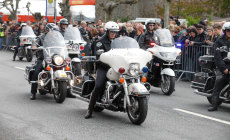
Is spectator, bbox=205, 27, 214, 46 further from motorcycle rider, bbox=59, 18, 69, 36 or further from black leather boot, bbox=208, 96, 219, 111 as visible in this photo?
black leather boot, bbox=208, 96, 219, 111

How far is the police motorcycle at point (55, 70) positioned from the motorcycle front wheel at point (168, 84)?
2725mm

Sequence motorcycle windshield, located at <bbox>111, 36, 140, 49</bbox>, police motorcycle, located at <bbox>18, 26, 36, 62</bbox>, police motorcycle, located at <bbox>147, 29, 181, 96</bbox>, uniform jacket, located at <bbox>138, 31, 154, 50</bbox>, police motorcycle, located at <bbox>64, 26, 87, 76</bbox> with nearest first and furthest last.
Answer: motorcycle windshield, located at <bbox>111, 36, 140, 49</bbox>, police motorcycle, located at <bbox>147, 29, 181, 96</bbox>, uniform jacket, located at <bbox>138, 31, 154, 50</bbox>, police motorcycle, located at <bbox>64, 26, 87, 76</bbox>, police motorcycle, located at <bbox>18, 26, 36, 62</bbox>

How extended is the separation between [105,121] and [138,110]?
2.81 feet

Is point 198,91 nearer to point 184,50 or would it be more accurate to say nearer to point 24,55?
point 184,50

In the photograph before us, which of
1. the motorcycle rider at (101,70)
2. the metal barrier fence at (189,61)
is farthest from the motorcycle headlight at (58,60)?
the metal barrier fence at (189,61)

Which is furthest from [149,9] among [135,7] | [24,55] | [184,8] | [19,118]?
[19,118]

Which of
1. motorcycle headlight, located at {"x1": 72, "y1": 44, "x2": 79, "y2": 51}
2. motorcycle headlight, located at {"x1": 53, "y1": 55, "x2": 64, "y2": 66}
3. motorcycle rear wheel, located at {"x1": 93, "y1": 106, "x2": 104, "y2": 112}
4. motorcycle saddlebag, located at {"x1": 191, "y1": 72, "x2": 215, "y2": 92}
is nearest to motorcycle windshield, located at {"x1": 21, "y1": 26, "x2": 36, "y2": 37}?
motorcycle headlight, located at {"x1": 72, "y1": 44, "x2": 79, "y2": 51}

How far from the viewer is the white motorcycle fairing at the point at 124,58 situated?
28.2ft

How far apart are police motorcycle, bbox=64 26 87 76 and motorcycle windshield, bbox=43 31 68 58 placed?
3019 millimetres

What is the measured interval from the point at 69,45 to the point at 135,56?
25.3 ft

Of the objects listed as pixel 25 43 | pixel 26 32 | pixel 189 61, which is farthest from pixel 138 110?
pixel 26 32

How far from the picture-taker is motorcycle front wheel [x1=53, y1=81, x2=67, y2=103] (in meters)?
10.9

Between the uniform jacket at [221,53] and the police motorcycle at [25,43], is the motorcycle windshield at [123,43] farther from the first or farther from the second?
the police motorcycle at [25,43]

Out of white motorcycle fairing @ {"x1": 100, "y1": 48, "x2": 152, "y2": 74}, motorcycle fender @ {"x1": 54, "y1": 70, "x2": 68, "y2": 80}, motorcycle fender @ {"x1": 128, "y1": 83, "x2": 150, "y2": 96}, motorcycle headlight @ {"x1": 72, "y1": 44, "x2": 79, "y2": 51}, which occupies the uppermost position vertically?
motorcycle headlight @ {"x1": 72, "y1": 44, "x2": 79, "y2": 51}
